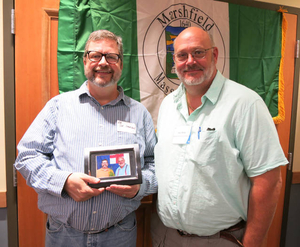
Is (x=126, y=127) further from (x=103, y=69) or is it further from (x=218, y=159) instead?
(x=218, y=159)

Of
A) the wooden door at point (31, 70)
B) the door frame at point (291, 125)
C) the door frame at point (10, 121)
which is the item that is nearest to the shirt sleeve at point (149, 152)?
the wooden door at point (31, 70)

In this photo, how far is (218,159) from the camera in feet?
3.82

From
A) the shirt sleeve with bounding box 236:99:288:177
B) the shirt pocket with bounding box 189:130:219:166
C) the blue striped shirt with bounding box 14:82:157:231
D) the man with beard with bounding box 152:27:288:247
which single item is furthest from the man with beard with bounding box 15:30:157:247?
the shirt sleeve with bounding box 236:99:288:177

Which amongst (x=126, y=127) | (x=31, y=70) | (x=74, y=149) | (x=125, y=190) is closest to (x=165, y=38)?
(x=126, y=127)

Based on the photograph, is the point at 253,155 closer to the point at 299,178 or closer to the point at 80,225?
the point at 80,225

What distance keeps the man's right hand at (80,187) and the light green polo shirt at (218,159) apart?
0.40 m

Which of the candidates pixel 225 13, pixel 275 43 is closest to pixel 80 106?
pixel 225 13

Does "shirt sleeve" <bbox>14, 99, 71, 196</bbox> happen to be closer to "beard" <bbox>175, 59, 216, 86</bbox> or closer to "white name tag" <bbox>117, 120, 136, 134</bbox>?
"white name tag" <bbox>117, 120, 136, 134</bbox>

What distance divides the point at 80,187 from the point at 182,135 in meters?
0.60

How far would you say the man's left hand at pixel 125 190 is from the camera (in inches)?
45.1

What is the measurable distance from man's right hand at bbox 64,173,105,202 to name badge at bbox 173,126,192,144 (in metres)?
0.47

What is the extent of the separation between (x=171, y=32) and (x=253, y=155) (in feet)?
3.88

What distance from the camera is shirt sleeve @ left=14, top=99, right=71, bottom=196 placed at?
1179 mm

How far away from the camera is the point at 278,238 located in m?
2.32
